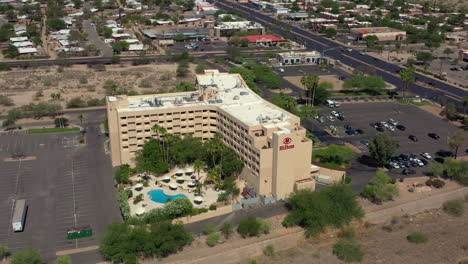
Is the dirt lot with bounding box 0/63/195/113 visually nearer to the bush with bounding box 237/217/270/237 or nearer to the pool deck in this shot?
the pool deck

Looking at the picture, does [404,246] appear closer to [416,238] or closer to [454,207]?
[416,238]

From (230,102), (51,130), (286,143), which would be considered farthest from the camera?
(51,130)

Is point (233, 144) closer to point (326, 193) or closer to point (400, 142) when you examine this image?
point (326, 193)

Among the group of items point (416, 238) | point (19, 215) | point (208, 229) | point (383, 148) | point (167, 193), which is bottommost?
point (416, 238)

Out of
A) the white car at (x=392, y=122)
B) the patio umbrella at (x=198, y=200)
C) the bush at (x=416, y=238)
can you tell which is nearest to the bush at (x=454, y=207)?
the bush at (x=416, y=238)

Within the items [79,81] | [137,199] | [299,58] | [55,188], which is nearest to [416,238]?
[137,199]

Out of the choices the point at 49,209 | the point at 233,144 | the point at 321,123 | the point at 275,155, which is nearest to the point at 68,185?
the point at 49,209

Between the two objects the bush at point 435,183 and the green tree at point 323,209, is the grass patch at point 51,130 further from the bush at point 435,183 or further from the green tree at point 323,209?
the bush at point 435,183
